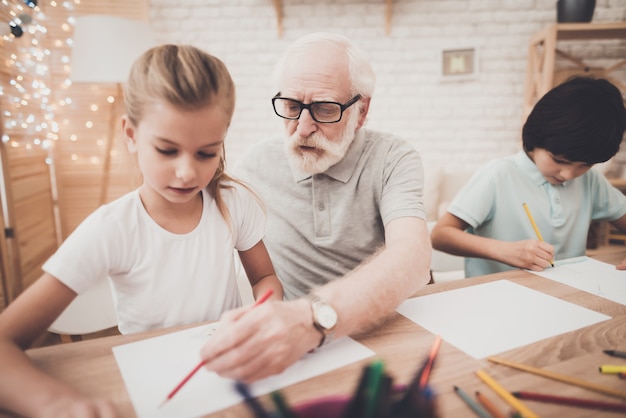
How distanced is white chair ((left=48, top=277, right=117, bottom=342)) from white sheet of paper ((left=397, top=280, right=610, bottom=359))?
90cm

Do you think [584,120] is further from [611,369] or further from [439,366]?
[439,366]

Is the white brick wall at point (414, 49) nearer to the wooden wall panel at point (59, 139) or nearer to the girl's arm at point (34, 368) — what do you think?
the wooden wall panel at point (59, 139)

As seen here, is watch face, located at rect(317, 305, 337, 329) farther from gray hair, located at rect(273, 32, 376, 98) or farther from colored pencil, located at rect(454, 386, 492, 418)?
gray hair, located at rect(273, 32, 376, 98)

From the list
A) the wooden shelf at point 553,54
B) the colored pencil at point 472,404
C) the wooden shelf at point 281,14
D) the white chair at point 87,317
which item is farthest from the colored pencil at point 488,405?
the wooden shelf at point 281,14

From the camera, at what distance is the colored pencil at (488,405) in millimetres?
479

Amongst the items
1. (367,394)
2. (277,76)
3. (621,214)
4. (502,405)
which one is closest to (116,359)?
(367,394)

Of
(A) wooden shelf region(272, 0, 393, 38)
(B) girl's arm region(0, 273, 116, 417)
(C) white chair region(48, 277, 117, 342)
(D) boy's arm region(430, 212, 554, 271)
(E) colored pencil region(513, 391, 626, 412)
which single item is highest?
(A) wooden shelf region(272, 0, 393, 38)

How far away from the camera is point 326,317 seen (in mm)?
640

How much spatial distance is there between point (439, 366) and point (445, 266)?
1.48m

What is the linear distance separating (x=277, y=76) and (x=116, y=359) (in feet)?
3.07

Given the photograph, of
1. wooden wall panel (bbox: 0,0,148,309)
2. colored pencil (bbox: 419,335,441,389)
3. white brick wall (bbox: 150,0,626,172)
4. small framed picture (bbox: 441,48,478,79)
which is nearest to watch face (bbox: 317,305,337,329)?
colored pencil (bbox: 419,335,441,389)

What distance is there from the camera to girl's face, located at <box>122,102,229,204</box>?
0.72m

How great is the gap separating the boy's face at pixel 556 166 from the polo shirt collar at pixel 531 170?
0.01 metres

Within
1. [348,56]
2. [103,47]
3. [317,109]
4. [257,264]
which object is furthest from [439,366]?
[103,47]
